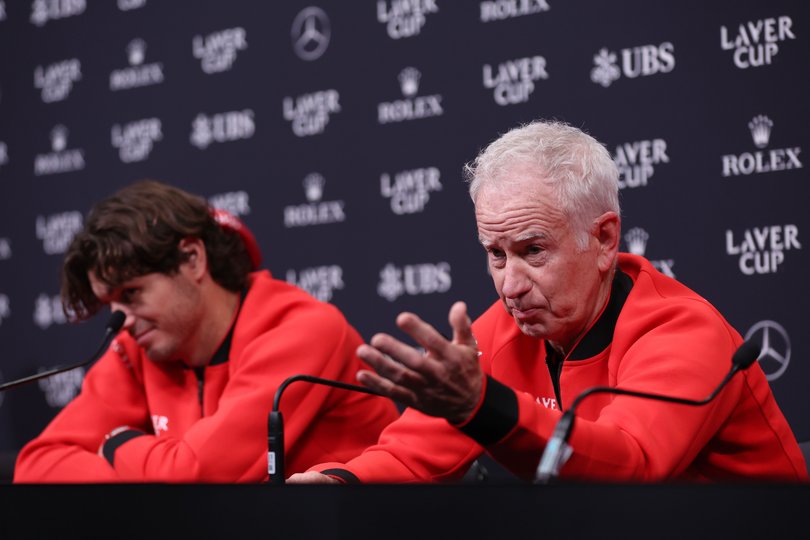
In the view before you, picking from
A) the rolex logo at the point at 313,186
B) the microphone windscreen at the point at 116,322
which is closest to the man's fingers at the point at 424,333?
the microphone windscreen at the point at 116,322

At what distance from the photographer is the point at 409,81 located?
10.2 ft

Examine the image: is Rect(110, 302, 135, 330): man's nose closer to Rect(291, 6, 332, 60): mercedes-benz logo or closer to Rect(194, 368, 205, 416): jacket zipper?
Rect(194, 368, 205, 416): jacket zipper

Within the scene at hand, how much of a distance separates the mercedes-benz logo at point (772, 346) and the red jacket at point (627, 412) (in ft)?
2.26

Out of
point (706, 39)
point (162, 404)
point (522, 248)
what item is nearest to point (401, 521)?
Result: point (522, 248)

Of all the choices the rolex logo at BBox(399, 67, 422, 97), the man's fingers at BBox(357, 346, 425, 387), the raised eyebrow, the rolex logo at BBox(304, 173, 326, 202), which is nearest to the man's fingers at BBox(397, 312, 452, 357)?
the man's fingers at BBox(357, 346, 425, 387)

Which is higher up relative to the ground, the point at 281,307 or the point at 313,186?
the point at 313,186

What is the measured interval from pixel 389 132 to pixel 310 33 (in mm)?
471

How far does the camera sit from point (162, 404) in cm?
262

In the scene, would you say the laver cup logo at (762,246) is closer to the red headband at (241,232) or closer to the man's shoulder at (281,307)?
the man's shoulder at (281,307)

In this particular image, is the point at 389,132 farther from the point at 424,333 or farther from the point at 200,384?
the point at 424,333

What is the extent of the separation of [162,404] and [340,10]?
1.40 meters

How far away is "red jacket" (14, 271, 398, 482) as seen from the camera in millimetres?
2309

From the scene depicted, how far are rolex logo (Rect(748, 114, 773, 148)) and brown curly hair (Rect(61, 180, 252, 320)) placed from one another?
134 centimetres

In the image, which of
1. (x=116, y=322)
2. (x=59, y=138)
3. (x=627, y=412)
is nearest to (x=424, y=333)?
(x=627, y=412)
